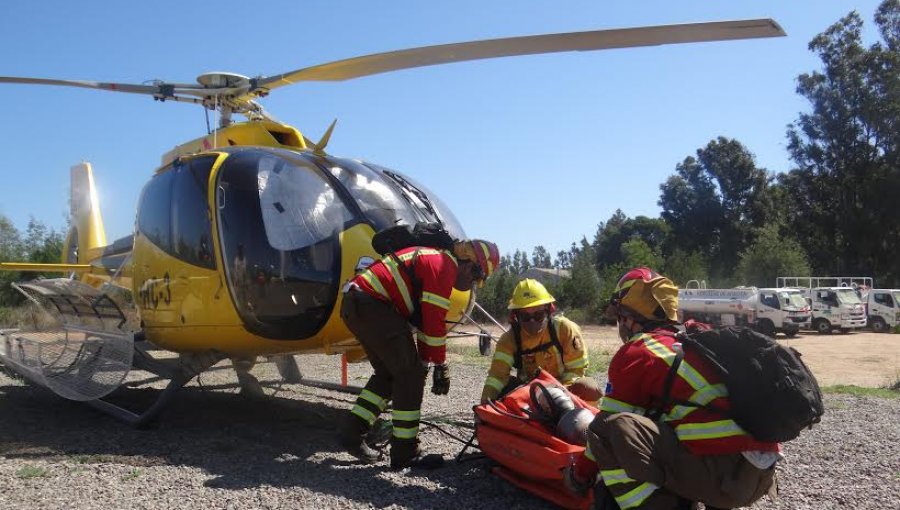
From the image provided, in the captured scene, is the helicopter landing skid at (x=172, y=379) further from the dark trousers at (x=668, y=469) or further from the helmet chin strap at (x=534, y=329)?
the dark trousers at (x=668, y=469)

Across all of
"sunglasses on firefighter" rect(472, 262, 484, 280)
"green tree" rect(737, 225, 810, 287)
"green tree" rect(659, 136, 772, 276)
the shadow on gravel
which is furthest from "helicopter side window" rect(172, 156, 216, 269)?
"green tree" rect(659, 136, 772, 276)

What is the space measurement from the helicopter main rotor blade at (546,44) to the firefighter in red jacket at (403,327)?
1614mm

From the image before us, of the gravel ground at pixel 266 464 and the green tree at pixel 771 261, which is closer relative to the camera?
the gravel ground at pixel 266 464

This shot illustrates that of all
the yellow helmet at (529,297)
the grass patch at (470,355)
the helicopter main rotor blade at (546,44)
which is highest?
the helicopter main rotor blade at (546,44)

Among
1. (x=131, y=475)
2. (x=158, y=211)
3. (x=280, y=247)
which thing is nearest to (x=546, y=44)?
(x=280, y=247)

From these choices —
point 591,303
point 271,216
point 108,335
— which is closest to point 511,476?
point 271,216

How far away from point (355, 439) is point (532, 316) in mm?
1640

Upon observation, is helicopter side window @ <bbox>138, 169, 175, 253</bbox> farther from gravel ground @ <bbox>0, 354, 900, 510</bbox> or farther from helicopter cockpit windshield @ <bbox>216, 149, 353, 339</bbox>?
gravel ground @ <bbox>0, 354, 900, 510</bbox>

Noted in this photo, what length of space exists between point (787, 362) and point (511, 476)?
205 cm

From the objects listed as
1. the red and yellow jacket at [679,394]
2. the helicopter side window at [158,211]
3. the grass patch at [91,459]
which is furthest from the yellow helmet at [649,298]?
the helicopter side window at [158,211]

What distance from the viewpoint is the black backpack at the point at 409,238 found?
18.4 feet

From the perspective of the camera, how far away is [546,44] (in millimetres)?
5137

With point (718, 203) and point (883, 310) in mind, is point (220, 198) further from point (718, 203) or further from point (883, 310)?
point (718, 203)

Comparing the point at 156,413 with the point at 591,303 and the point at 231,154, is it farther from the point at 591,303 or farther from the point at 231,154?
the point at 591,303
